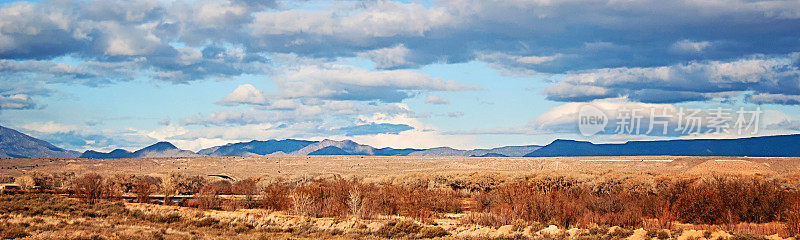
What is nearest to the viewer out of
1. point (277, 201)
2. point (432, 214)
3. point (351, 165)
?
point (432, 214)

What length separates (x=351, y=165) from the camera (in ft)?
347

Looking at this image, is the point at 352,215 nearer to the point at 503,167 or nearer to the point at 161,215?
the point at 161,215

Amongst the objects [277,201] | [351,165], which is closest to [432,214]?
[277,201]

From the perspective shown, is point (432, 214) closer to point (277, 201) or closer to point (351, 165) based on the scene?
point (277, 201)

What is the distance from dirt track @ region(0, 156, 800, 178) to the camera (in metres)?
84.8

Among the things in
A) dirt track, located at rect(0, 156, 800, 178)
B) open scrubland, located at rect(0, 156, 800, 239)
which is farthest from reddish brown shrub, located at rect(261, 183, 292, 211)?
dirt track, located at rect(0, 156, 800, 178)

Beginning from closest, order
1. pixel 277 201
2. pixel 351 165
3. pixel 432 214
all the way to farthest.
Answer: pixel 432 214
pixel 277 201
pixel 351 165

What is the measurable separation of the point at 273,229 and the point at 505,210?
34.3ft

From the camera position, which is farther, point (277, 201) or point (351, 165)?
point (351, 165)

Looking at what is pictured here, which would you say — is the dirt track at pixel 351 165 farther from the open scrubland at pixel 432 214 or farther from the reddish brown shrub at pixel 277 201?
the reddish brown shrub at pixel 277 201

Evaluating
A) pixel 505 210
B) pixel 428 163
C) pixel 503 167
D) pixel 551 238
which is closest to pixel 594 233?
pixel 551 238

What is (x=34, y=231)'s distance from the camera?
89.1ft

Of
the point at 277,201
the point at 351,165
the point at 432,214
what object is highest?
the point at 351,165

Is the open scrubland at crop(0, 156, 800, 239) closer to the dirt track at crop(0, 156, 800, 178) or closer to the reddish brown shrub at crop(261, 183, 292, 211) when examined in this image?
the reddish brown shrub at crop(261, 183, 292, 211)
